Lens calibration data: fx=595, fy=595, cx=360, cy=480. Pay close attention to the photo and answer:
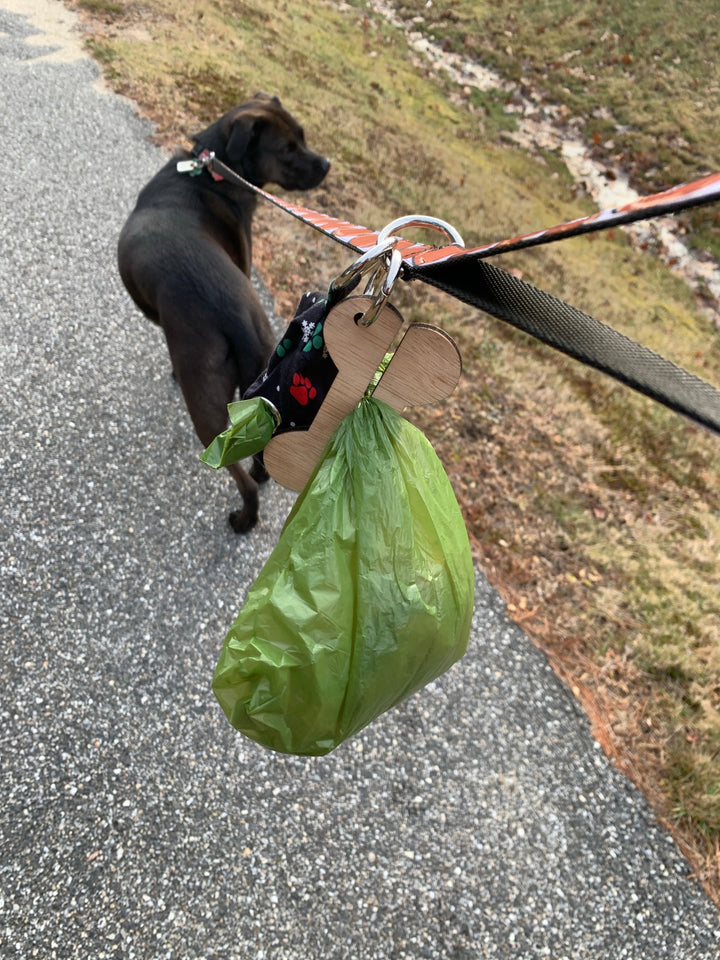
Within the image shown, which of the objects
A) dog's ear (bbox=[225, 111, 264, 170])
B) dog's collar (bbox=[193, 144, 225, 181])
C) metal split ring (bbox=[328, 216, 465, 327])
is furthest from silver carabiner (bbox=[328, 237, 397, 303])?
dog's ear (bbox=[225, 111, 264, 170])

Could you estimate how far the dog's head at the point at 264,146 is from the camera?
3.53 metres

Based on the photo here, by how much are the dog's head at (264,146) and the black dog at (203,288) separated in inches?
2.5

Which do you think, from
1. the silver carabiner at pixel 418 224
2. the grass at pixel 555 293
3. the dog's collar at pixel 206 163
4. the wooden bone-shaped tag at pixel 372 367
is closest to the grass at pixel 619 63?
the grass at pixel 555 293

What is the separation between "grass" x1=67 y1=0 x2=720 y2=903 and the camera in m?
3.53

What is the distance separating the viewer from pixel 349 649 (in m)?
1.29

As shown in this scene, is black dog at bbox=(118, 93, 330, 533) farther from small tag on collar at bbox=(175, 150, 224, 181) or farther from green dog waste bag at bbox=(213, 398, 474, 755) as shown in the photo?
green dog waste bag at bbox=(213, 398, 474, 755)

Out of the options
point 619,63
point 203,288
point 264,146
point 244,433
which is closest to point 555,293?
point 264,146

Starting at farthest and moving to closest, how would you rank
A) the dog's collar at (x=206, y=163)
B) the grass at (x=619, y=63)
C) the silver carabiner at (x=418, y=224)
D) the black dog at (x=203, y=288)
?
the grass at (x=619, y=63)
the dog's collar at (x=206, y=163)
the black dog at (x=203, y=288)
the silver carabiner at (x=418, y=224)

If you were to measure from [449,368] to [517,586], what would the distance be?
113 inches

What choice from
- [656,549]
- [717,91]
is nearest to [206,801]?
[656,549]

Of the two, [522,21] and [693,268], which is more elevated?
[522,21]

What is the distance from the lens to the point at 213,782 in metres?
2.56

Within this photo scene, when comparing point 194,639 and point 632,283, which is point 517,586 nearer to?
point 194,639

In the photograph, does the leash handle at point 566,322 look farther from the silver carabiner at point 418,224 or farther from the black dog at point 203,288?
the black dog at point 203,288
